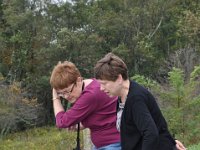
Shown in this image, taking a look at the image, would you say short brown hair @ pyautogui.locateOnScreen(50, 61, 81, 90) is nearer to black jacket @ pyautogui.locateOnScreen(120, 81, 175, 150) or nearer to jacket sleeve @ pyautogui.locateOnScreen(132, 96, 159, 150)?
black jacket @ pyautogui.locateOnScreen(120, 81, 175, 150)

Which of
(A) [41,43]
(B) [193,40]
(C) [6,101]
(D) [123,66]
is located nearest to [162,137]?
(D) [123,66]

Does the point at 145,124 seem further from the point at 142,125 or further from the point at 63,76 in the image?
the point at 63,76

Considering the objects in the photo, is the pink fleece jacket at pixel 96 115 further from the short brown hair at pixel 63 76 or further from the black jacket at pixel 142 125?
the black jacket at pixel 142 125

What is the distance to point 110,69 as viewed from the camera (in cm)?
281

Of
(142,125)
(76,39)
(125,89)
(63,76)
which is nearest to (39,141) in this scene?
(76,39)

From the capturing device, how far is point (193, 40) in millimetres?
34312

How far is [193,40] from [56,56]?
10.4 m

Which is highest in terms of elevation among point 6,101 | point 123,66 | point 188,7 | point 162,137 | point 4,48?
point 123,66

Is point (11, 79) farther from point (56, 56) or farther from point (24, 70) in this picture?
point (56, 56)

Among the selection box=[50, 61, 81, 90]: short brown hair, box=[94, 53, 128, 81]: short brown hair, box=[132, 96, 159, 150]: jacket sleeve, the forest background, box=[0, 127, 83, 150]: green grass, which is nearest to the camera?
box=[132, 96, 159, 150]: jacket sleeve

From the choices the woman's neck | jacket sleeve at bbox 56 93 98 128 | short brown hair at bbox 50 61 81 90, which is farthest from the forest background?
the woman's neck

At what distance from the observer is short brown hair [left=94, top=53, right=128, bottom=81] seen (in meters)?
2.81

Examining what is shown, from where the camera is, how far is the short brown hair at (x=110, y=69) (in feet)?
9.23

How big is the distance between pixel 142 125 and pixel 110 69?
1.27 ft
